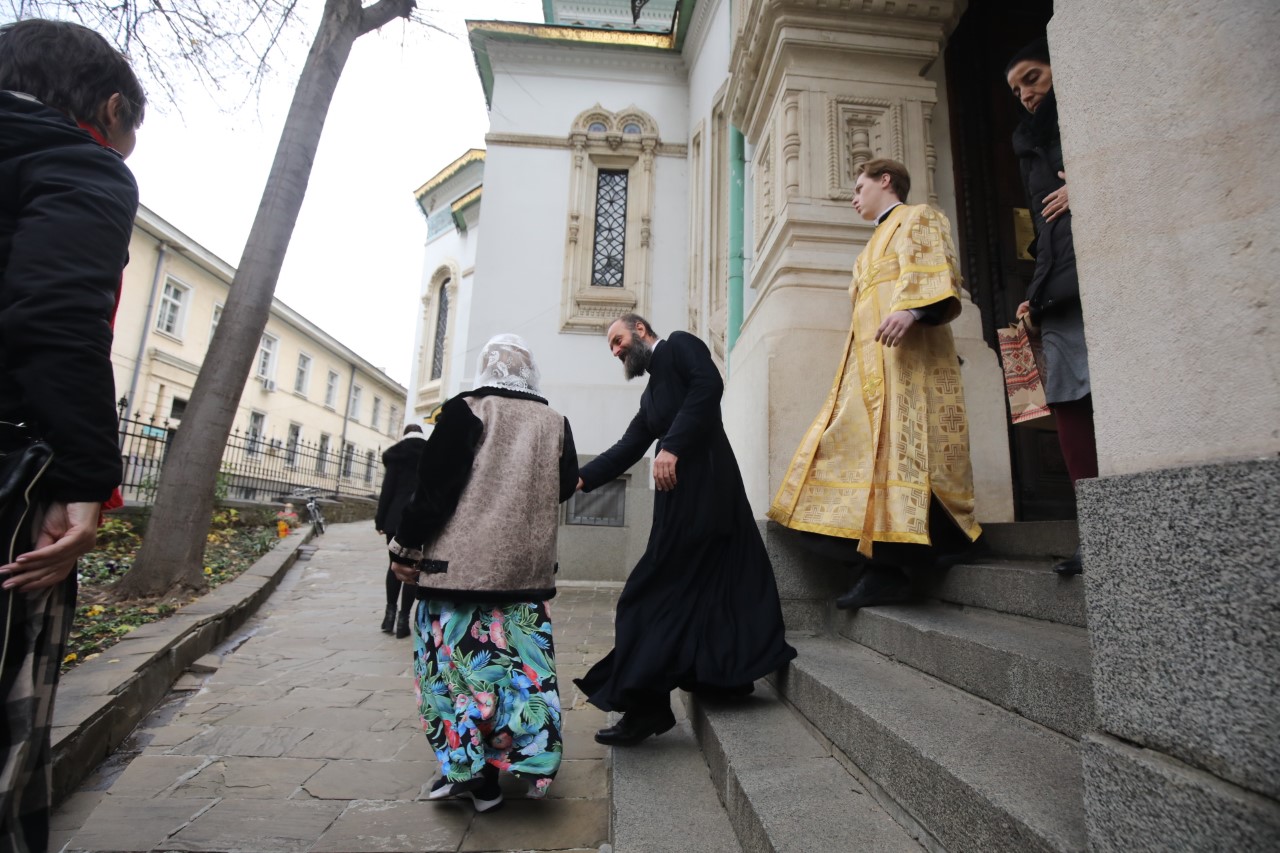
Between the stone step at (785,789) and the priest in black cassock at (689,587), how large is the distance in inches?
6.2

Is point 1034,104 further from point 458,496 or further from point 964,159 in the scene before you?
point 458,496

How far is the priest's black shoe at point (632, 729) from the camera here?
7.61ft

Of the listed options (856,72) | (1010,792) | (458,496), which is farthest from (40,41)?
(856,72)

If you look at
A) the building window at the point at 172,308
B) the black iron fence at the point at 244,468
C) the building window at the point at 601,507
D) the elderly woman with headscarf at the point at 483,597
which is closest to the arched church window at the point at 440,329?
the black iron fence at the point at 244,468

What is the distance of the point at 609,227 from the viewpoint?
9.99m

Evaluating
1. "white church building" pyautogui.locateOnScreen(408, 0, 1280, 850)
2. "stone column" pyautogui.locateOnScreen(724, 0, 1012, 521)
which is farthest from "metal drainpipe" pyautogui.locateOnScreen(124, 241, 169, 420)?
"stone column" pyautogui.locateOnScreen(724, 0, 1012, 521)

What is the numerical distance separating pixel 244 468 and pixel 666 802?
17.5m

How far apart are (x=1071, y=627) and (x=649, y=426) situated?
1.71 metres

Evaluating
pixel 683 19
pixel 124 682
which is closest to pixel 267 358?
pixel 683 19

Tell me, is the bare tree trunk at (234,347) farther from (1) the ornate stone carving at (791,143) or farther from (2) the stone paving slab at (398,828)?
(1) the ornate stone carving at (791,143)

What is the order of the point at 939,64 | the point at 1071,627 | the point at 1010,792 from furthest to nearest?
the point at 939,64 < the point at 1071,627 < the point at 1010,792

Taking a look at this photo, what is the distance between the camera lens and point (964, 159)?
448cm

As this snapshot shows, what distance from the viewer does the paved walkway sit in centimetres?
205

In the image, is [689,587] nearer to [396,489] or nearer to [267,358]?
[396,489]
